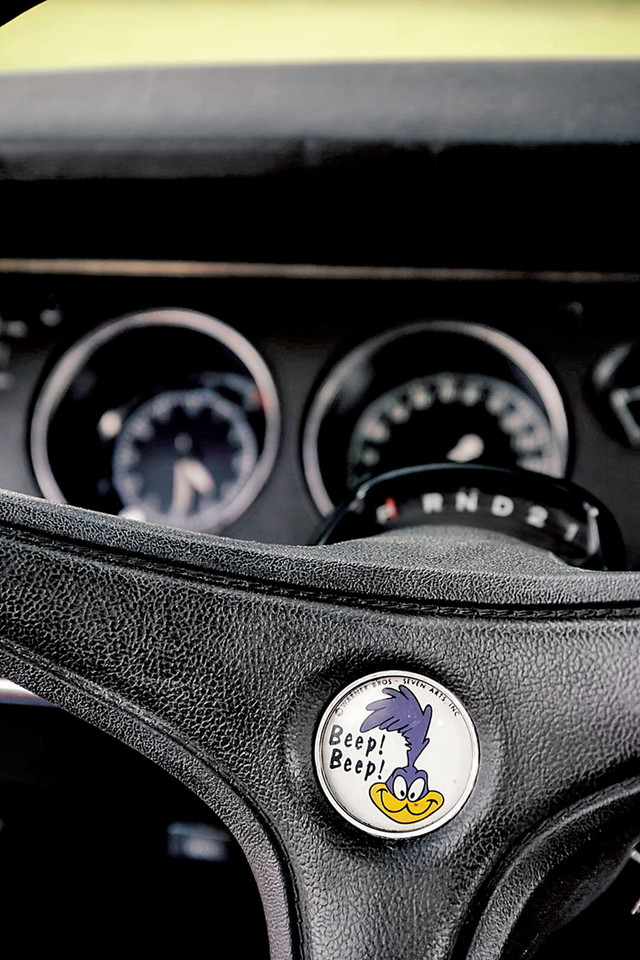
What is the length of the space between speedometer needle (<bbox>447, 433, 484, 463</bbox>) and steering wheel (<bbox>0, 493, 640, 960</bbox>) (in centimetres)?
79

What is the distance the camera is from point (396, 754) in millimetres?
478

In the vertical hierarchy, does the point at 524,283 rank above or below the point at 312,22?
below

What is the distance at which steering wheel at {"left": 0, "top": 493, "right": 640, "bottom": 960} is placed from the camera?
0.49m

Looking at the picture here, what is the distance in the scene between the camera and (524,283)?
4.09 feet

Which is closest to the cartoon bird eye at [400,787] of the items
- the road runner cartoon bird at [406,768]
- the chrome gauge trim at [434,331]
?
the road runner cartoon bird at [406,768]

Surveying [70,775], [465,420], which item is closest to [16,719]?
[70,775]

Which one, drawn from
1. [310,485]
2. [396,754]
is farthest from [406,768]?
[310,485]

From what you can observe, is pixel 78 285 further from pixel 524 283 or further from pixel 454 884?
pixel 454 884

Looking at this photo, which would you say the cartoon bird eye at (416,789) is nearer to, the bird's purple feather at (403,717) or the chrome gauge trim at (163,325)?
the bird's purple feather at (403,717)

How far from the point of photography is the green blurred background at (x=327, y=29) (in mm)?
989

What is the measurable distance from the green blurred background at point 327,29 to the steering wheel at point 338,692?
0.73 metres

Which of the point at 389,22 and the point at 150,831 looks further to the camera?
the point at 389,22

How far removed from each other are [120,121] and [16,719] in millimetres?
740

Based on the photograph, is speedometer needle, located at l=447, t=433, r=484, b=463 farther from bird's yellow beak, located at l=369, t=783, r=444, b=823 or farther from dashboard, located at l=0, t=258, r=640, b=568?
bird's yellow beak, located at l=369, t=783, r=444, b=823
